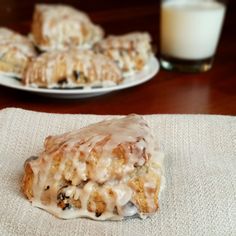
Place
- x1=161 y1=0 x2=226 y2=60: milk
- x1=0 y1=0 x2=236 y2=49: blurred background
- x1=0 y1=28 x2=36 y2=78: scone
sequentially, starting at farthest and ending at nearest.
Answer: x1=0 y1=0 x2=236 y2=49: blurred background
x1=161 y1=0 x2=226 y2=60: milk
x1=0 y1=28 x2=36 y2=78: scone

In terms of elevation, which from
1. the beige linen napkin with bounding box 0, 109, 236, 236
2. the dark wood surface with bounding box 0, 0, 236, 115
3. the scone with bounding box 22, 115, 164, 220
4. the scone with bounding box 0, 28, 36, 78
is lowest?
the dark wood surface with bounding box 0, 0, 236, 115

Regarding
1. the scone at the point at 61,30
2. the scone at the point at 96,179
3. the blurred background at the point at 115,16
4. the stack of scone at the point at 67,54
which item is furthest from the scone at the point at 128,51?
the scone at the point at 96,179

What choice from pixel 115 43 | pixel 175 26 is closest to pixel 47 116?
pixel 115 43

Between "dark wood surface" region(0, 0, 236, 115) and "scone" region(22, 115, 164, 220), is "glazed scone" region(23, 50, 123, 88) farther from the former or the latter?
Result: "scone" region(22, 115, 164, 220)

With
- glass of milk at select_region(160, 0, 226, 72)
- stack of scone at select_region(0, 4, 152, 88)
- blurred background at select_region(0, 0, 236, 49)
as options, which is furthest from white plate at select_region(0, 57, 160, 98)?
blurred background at select_region(0, 0, 236, 49)

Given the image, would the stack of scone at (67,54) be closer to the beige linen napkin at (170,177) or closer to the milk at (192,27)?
the milk at (192,27)

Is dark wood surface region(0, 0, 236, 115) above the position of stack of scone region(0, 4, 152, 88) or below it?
below

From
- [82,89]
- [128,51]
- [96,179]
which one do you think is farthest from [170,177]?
[128,51]
